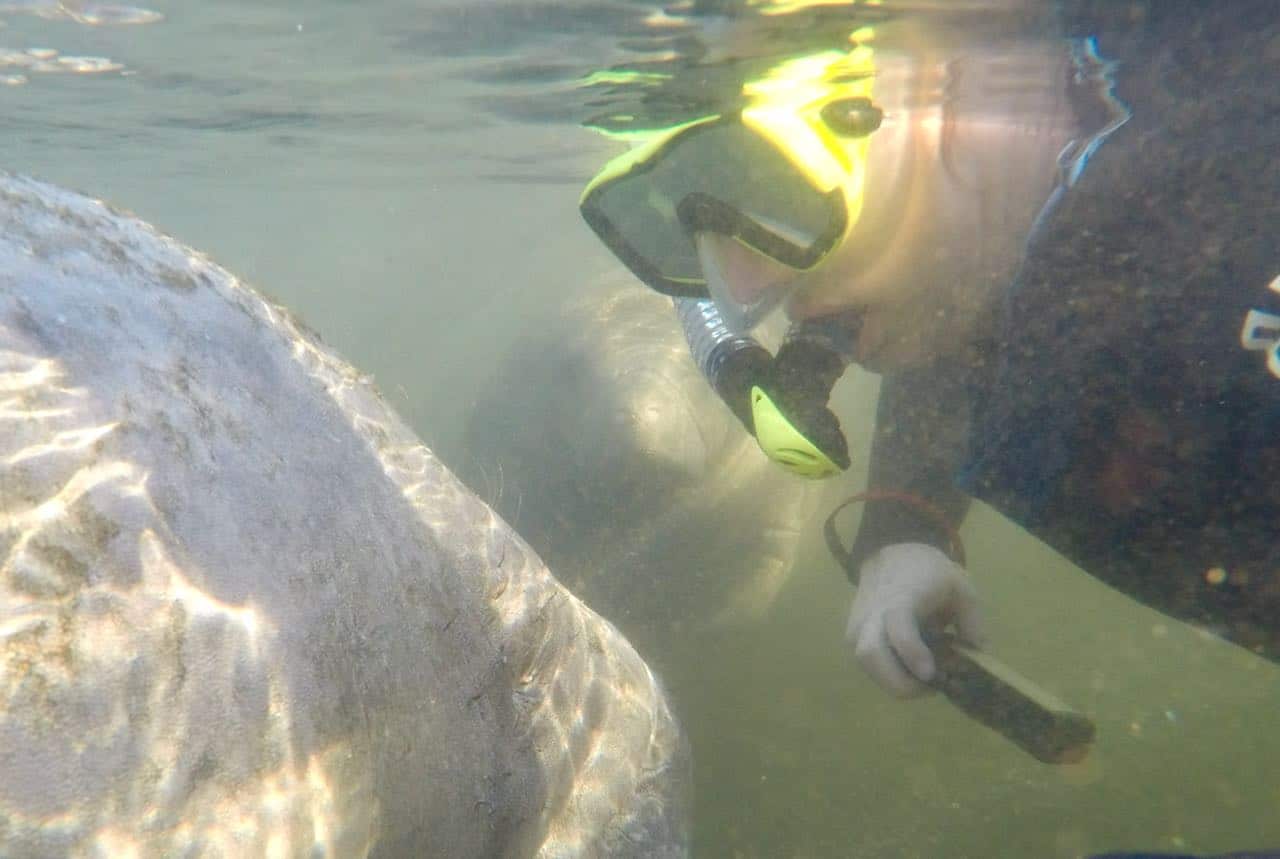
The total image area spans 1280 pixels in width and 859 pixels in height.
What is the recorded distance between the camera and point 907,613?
3.12 metres

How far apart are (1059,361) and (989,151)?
127cm

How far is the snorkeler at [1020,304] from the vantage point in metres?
2.22

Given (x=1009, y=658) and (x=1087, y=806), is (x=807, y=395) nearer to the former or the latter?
(x=1087, y=806)

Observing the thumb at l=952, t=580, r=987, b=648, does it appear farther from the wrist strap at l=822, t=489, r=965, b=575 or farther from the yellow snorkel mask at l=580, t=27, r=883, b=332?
the yellow snorkel mask at l=580, t=27, r=883, b=332

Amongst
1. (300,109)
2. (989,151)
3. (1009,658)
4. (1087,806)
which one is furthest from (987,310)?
(300,109)

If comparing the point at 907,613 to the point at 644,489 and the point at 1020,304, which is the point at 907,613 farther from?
the point at 644,489

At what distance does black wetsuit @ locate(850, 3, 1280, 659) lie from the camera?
7.07ft

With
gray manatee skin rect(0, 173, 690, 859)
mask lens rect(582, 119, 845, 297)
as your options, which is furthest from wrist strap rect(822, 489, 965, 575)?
gray manatee skin rect(0, 173, 690, 859)

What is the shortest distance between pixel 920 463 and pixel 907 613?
1032 mm

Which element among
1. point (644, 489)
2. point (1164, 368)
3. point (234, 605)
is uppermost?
point (234, 605)

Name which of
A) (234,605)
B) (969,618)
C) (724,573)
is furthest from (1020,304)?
(724,573)

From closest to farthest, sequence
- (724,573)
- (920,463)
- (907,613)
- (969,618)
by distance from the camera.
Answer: (907,613), (969,618), (920,463), (724,573)

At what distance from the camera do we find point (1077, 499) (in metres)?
2.52

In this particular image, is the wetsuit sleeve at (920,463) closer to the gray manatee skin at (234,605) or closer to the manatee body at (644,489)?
the gray manatee skin at (234,605)
